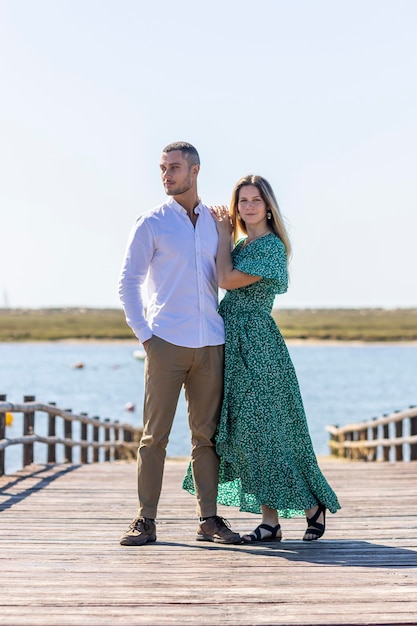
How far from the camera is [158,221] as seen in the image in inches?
221

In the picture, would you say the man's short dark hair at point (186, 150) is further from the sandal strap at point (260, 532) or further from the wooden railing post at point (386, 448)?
the wooden railing post at point (386, 448)

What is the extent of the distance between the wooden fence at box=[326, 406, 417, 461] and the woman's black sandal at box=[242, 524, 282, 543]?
5.81m

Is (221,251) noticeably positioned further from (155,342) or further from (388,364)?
(388,364)

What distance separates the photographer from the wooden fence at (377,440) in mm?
11726

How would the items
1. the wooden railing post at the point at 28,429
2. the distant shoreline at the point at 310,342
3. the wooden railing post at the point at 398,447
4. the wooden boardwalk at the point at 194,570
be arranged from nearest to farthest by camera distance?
the wooden boardwalk at the point at 194,570 < the wooden railing post at the point at 28,429 < the wooden railing post at the point at 398,447 < the distant shoreline at the point at 310,342

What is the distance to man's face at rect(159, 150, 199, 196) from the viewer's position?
5621 mm

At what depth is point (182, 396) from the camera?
132ft

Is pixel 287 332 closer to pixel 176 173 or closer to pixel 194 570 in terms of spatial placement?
pixel 176 173

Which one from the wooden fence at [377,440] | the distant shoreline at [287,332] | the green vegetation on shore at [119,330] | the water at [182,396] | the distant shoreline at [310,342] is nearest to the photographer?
the wooden fence at [377,440]

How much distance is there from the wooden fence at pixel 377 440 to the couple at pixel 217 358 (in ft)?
19.2

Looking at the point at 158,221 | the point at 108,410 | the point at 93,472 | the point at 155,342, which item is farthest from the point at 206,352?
the point at 108,410

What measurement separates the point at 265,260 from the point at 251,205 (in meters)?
0.31

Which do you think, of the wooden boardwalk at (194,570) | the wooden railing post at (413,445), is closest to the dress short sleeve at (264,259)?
the wooden boardwalk at (194,570)

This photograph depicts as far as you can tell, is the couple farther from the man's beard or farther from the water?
the water
